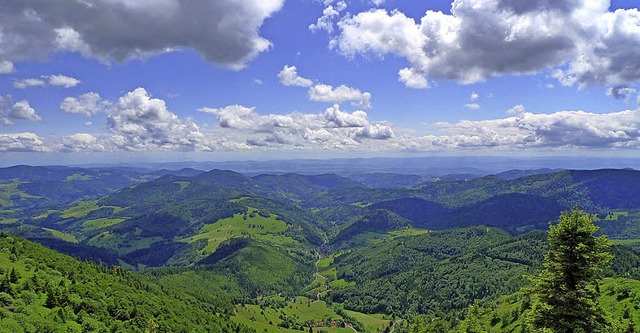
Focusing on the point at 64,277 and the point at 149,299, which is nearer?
the point at 64,277

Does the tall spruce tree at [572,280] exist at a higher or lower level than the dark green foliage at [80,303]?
higher

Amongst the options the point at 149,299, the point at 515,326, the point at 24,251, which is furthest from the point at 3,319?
the point at 515,326

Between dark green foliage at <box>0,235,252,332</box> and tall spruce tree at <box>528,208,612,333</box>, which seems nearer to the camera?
tall spruce tree at <box>528,208,612,333</box>

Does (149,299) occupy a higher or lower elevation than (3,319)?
lower

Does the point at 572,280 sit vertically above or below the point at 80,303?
above

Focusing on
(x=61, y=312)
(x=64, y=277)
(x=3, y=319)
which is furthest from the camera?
(x=64, y=277)

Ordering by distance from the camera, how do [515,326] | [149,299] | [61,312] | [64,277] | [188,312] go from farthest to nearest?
1. [188,312]
2. [149,299]
3. [515,326]
4. [64,277]
5. [61,312]

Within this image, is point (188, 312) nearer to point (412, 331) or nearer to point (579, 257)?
point (412, 331)

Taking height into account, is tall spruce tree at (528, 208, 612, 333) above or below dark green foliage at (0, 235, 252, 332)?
above
